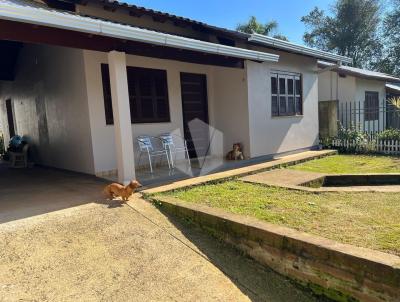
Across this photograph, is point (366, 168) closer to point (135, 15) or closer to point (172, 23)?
point (172, 23)

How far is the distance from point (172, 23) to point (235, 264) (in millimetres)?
6701

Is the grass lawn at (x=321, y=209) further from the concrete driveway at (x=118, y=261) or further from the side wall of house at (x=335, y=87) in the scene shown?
the side wall of house at (x=335, y=87)

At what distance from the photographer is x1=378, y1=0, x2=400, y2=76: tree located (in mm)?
28281

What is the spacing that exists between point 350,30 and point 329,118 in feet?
75.0

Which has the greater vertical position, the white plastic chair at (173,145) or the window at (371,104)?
the window at (371,104)

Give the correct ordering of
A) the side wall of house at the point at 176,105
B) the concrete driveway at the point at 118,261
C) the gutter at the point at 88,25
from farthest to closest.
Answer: the side wall of house at the point at 176,105 < the gutter at the point at 88,25 < the concrete driveway at the point at 118,261

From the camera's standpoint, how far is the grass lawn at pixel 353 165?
7164 mm

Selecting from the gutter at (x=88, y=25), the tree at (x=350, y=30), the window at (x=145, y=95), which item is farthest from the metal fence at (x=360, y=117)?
the tree at (x=350, y=30)

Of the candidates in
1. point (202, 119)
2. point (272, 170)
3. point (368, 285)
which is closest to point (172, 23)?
point (202, 119)

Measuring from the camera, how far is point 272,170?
24.6 feet

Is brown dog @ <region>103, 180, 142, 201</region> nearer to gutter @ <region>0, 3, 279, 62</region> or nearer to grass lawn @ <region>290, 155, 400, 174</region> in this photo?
gutter @ <region>0, 3, 279, 62</region>

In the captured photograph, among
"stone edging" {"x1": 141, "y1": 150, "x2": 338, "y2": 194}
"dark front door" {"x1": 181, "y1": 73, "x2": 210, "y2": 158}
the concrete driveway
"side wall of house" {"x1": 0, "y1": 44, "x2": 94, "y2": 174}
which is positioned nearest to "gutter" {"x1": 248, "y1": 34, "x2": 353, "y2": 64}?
"dark front door" {"x1": 181, "y1": 73, "x2": 210, "y2": 158}

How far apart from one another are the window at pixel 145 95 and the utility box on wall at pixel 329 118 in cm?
664

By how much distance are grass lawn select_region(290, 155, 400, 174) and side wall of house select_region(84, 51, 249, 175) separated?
1.93 m
